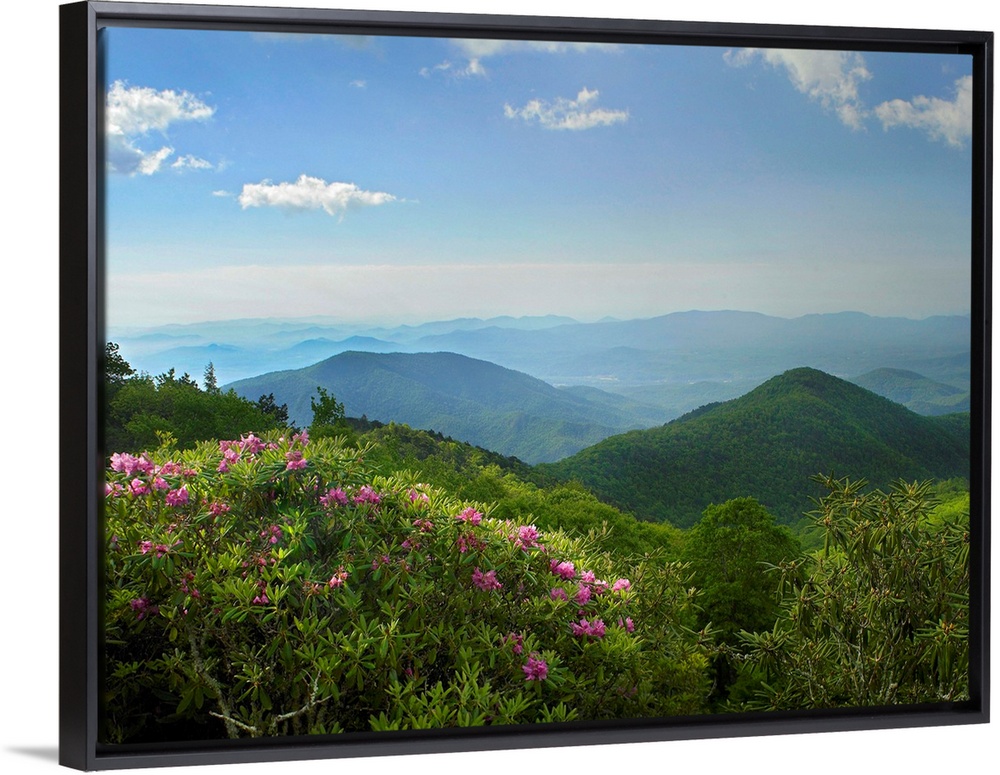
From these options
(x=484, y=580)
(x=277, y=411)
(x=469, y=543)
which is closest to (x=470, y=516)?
(x=469, y=543)

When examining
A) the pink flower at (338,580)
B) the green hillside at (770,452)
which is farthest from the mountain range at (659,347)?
the pink flower at (338,580)

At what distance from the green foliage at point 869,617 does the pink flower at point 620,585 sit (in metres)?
0.70

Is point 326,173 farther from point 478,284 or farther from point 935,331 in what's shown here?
point 935,331

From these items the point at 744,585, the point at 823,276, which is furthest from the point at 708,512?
the point at 823,276

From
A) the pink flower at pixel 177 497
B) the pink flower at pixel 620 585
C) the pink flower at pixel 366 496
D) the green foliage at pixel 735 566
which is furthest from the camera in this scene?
the green foliage at pixel 735 566

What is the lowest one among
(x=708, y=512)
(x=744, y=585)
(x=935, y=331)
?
(x=744, y=585)

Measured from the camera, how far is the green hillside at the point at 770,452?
5.73 m

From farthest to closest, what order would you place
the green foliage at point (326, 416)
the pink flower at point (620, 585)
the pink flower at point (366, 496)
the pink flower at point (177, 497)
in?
the pink flower at point (620, 585)
the green foliage at point (326, 416)
the pink flower at point (366, 496)
the pink flower at point (177, 497)

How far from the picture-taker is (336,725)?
512 cm

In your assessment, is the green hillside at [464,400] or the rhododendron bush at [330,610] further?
the green hillside at [464,400]

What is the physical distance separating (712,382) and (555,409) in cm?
87

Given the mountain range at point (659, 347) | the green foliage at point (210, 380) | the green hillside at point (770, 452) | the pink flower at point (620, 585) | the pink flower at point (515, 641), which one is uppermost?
the mountain range at point (659, 347)

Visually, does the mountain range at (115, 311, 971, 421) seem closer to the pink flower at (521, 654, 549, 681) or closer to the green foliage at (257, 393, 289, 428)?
the green foliage at (257, 393, 289, 428)

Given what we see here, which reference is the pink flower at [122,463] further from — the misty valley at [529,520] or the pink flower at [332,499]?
the pink flower at [332,499]
